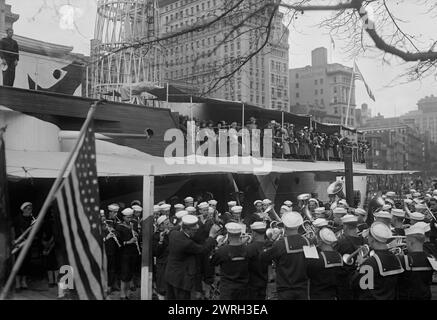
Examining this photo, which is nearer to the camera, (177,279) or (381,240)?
(381,240)

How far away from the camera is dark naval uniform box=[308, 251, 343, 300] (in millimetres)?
6191

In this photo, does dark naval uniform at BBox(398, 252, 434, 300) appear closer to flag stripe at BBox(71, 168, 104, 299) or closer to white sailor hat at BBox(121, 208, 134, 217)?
flag stripe at BBox(71, 168, 104, 299)

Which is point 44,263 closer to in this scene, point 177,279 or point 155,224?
point 155,224

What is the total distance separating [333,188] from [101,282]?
10.5 meters

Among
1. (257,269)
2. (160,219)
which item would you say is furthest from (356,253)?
(160,219)

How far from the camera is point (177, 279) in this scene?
24.6 feet

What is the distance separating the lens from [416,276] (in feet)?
19.9

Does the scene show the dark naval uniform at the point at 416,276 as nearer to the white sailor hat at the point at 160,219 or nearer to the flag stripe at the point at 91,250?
the flag stripe at the point at 91,250

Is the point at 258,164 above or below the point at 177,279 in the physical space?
above

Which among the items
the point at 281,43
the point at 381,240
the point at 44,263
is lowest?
the point at 44,263

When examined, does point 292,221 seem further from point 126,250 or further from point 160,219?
point 126,250
